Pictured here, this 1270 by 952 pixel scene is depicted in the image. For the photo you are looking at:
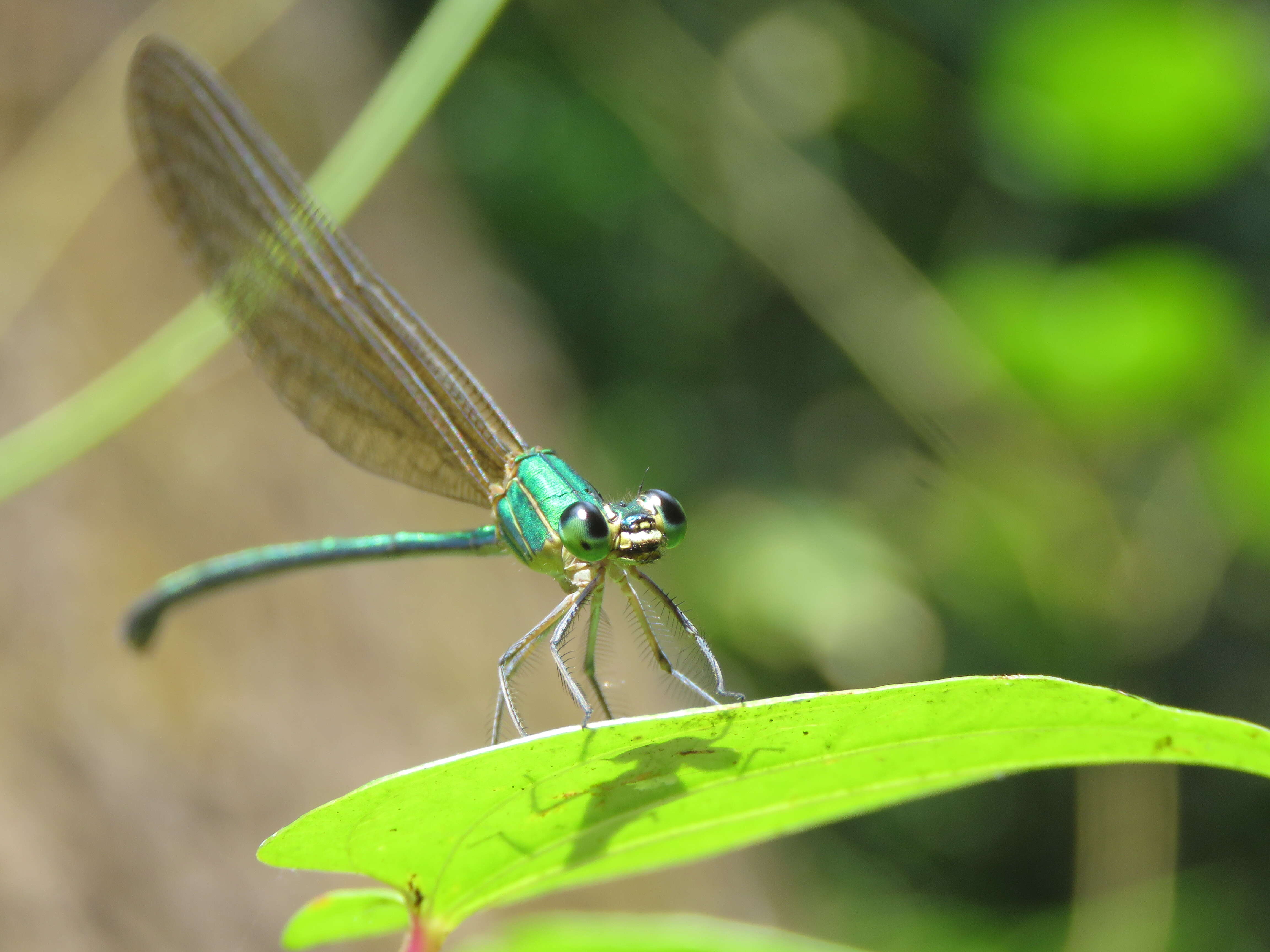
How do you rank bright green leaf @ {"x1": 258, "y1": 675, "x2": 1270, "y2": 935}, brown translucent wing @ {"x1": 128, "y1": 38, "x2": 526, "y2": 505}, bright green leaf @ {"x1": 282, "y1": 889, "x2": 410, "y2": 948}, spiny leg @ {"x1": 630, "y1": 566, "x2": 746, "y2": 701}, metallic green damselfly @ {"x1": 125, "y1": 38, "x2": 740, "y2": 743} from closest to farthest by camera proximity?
bright green leaf @ {"x1": 258, "y1": 675, "x2": 1270, "y2": 935}, bright green leaf @ {"x1": 282, "y1": 889, "x2": 410, "y2": 948}, spiny leg @ {"x1": 630, "y1": 566, "x2": 746, "y2": 701}, metallic green damselfly @ {"x1": 125, "y1": 38, "x2": 740, "y2": 743}, brown translucent wing @ {"x1": 128, "y1": 38, "x2": 526, "y2": 505}

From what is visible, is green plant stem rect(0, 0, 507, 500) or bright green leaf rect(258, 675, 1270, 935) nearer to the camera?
bright green leaf rect(258, 675, 1270, 935)

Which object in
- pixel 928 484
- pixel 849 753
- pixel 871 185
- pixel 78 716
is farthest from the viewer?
pixel 871 185

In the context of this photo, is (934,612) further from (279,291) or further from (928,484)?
(279,291)

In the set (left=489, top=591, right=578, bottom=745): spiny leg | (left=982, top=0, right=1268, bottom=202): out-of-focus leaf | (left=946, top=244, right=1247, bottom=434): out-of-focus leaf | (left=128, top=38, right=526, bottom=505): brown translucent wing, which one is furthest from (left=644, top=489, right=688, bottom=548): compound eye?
(left=982, top=0, right=1268, bottom=202): out-of-focus leaf

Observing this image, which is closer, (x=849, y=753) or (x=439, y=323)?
(x=849, y=753)

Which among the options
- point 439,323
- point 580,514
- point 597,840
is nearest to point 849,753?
point 597,840

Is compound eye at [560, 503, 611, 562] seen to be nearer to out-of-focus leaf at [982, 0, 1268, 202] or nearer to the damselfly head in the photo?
the damselfly head

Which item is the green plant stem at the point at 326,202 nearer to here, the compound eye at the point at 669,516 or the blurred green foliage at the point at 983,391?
the compound eye at the point at 669,516
